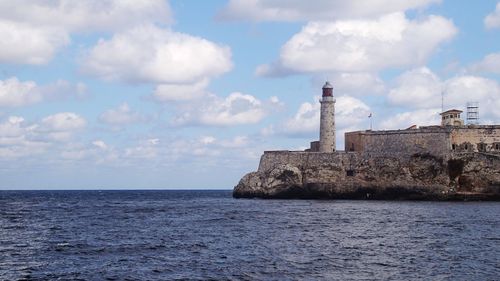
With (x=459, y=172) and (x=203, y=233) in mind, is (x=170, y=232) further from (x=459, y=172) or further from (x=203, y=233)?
(x=459, y=172)

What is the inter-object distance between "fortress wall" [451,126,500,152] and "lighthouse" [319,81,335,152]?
46.3 ft

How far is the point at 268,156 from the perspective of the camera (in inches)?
2936

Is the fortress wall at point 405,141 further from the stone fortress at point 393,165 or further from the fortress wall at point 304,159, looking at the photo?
the fortress wall at point 304,159

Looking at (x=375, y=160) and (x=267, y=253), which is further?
(x=375, y=160)

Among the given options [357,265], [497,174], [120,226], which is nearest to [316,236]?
[357,265]

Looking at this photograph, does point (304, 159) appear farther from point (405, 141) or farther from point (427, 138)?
point (427, 138)

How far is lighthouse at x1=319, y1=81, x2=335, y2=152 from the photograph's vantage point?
2913 inches

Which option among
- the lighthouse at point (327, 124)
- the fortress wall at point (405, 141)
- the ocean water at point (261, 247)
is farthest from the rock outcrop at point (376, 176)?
the ocean water at point (261, 247)

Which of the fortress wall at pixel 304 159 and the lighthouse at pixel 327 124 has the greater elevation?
the lighthouse at pixel 327 124

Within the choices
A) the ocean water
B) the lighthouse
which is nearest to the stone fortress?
the lighthouse

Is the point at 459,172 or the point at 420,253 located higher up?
the point at 459,172

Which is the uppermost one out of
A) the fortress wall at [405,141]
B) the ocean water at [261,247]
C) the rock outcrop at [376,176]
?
the fortress wall at [405,141]

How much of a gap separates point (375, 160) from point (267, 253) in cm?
4280

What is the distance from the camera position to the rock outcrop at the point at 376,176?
63062 mm
